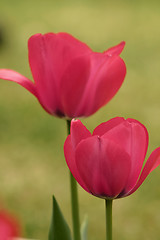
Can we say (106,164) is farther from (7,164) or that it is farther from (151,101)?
(151,101)

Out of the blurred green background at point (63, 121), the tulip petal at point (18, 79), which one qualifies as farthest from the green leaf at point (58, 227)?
the tulip petal at point (18, 79)

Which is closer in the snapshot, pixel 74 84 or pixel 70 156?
pixel 70 156

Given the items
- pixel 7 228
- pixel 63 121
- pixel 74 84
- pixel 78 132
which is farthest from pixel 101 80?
pixel 63 121

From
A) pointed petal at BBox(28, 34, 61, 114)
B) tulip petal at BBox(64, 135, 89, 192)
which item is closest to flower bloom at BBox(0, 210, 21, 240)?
tulip petal at BBox(64, 135, 89, 192)

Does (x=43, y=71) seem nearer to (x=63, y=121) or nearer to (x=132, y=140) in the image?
(x=132, y=140)

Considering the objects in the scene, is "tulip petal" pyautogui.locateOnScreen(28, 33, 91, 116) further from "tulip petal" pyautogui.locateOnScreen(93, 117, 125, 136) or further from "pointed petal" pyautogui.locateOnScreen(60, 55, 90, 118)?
"tulip petal" pyautogui.locateOnScreen(93, 117, 125, 136)

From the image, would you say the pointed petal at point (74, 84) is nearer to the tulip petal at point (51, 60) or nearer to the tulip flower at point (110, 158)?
the tulip petal at point (51, 60)
